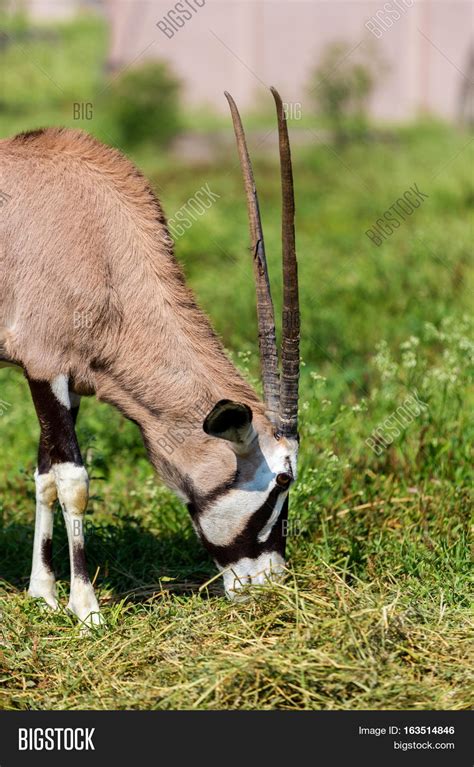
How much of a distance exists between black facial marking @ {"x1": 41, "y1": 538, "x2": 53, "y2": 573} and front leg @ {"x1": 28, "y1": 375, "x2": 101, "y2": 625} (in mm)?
263

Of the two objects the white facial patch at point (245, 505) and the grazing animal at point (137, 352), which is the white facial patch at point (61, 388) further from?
the white facial patch at point (245, 505)

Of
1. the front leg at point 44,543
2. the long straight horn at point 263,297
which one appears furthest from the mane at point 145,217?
the front leg at point 44,543

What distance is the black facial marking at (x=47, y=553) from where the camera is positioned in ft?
19.5

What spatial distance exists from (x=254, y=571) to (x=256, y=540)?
18 centimetres

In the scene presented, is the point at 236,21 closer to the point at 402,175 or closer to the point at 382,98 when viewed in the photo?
the point at 382,98

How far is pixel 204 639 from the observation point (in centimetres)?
523

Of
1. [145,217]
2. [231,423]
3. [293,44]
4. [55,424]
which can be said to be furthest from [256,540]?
[293,44]

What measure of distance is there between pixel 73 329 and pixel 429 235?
7.60 m

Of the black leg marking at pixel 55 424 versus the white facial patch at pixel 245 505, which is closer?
the white facial patch at pixel 245 505

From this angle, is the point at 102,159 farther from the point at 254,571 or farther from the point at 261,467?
the point at 254,571

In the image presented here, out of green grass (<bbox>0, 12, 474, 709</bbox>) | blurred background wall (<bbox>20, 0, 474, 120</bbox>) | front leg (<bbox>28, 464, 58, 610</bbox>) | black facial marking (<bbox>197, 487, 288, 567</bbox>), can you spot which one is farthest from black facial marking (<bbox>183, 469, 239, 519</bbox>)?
blurred background wall (<bbox>20, 0, 474, 120</bbox>)

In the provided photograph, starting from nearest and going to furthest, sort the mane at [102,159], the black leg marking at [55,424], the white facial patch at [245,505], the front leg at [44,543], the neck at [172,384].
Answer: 1. the white facial patch at [245,505]
2. the neck at [172,384]
3. the black leg marking at [55,424]
4. the mane at [102,159]
5. the front leg at [44,543]

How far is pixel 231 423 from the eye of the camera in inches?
197

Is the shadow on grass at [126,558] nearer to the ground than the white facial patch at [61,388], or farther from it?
nearer to the ground
